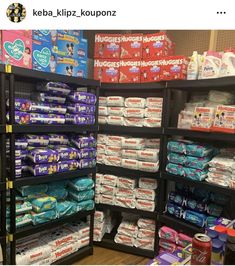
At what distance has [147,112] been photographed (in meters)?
2.69

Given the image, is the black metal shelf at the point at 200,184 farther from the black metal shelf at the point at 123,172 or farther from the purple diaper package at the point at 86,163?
the purple diaper package at the point at 86,163

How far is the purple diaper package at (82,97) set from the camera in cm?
247

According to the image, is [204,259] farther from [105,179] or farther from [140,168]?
[105,179]

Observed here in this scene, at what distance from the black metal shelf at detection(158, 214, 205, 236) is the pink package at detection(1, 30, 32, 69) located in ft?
6.44

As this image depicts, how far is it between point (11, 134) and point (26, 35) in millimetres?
834

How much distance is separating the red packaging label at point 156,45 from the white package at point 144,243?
6.43 feet

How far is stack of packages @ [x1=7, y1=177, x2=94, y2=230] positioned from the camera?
87.4 inches

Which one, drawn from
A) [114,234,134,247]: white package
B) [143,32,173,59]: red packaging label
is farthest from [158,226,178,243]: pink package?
[143,32,173,59]: red packaging label

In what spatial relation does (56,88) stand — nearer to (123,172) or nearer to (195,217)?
(123,172)

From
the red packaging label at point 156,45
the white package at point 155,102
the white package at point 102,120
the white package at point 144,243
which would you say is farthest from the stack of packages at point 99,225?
the red packaging label at point 156,45

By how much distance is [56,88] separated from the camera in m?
2.32
